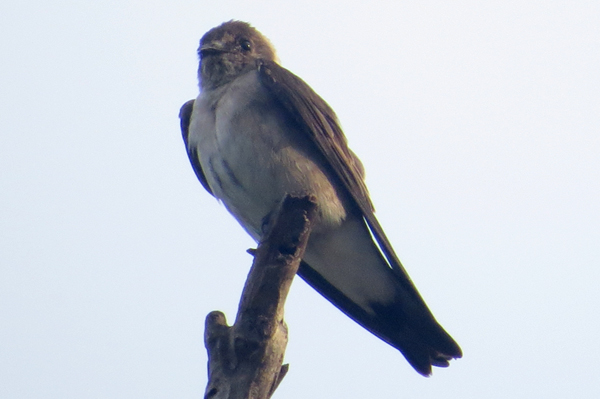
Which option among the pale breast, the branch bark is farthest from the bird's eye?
the branch bark

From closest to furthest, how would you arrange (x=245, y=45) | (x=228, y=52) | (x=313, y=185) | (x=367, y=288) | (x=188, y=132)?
(x=313, y=185)
(x=367, y=288)
(x=188, y=132)
(x=228, y=52)
(x=245, y=45)

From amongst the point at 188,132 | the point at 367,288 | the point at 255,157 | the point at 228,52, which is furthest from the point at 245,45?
the point at 367,288

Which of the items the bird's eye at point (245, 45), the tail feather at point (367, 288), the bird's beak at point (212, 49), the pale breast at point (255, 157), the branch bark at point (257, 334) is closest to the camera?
the branch bark at point (257, 334)

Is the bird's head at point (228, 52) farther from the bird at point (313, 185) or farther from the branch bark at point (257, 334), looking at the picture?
the branch bark at point (257, 334)

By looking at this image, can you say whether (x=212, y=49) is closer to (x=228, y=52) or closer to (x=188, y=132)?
(x=228, y=52)

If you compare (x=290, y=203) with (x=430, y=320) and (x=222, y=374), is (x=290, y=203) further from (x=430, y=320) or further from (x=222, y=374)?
(x=430, y=320)

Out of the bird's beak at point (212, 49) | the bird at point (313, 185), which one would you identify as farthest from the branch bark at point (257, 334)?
the bird's beak at point (212, 49)
